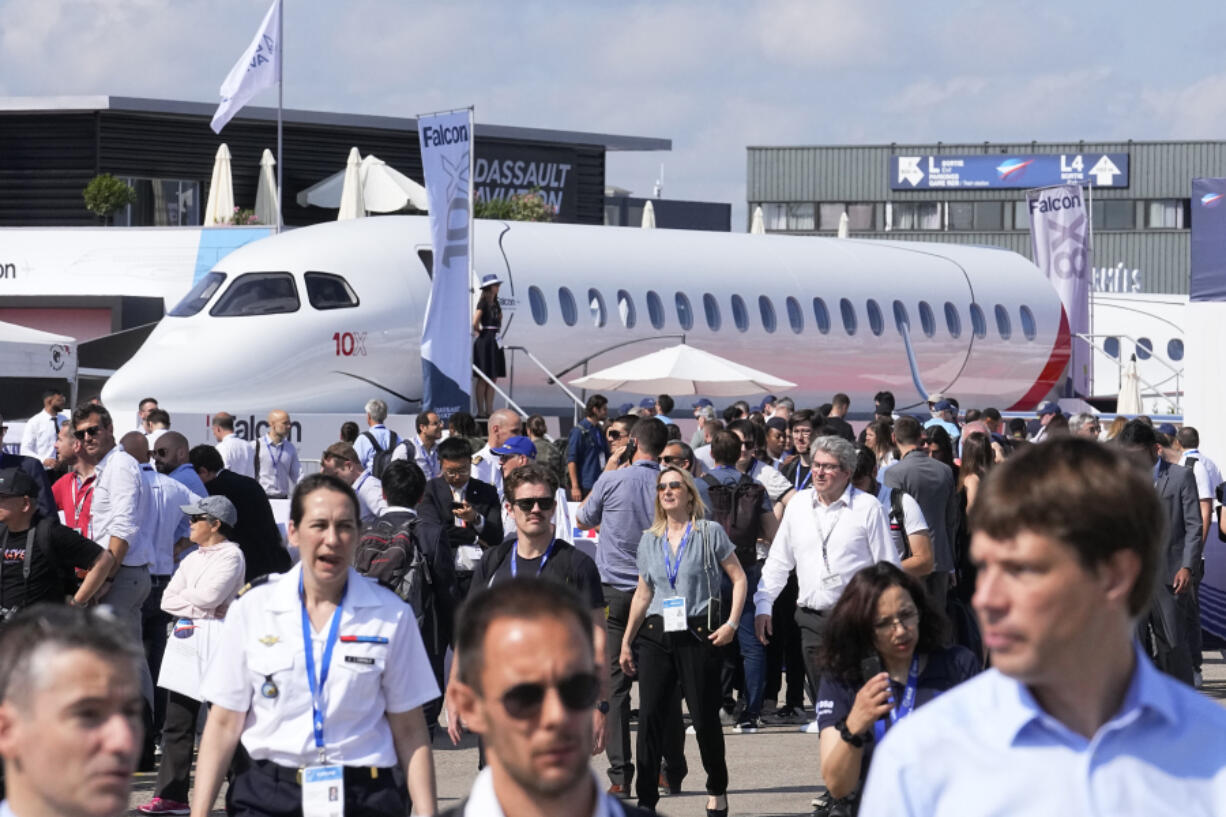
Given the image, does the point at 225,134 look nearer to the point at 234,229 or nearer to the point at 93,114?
the point at 93,114

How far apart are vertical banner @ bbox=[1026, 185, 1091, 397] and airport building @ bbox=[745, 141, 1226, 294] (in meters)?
45.5

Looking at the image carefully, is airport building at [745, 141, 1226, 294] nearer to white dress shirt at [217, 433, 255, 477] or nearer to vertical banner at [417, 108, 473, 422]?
vertical banner at [417, 108, 473, 422]

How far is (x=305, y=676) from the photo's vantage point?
5215 mm

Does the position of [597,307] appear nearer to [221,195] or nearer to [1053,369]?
[1053,369]

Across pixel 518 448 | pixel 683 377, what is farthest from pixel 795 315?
pixel 518 448

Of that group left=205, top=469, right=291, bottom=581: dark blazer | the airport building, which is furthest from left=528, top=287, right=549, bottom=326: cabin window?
the airport building

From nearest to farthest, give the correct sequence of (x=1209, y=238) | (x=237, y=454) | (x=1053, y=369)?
(x=1209, y=238)
(x=237, y=454)
(x=1053, y=369)

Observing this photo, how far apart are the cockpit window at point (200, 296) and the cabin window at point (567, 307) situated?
13.4 feet

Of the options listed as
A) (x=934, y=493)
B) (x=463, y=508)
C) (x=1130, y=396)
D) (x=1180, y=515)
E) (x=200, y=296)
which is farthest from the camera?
(x=1130, y=396)

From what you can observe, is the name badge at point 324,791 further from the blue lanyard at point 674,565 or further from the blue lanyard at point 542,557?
the blue lanyard at point 674,565

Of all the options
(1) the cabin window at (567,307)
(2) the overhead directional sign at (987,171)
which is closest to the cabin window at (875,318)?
(1) the cabin window at (567,307)

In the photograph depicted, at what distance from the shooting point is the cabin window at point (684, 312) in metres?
25.9

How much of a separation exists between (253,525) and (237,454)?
5.85m

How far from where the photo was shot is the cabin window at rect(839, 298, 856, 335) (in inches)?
1124
